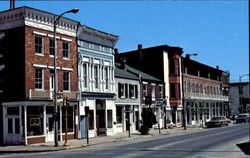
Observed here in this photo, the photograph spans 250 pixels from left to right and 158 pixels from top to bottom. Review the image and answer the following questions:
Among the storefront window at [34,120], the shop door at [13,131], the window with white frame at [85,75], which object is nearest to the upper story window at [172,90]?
the window with white frame at [85,75]

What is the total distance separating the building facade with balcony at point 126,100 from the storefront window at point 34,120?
12.7 m

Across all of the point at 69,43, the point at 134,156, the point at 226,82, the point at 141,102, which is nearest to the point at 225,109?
the point at 226,82

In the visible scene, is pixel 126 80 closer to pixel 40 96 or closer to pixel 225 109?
pixel 40 96

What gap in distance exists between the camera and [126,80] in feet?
146

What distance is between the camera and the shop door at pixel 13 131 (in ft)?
95.1

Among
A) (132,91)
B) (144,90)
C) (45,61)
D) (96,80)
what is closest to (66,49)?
(45,61)

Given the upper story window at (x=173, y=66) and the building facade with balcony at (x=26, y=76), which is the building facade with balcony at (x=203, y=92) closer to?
the upper story window at (x=173, y=66)

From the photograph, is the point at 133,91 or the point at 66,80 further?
the point at 133,91

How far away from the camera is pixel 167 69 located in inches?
2213

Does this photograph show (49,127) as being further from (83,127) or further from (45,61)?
(45,61)

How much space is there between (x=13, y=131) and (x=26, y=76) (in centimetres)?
452

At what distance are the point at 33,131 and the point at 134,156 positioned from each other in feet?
44.8

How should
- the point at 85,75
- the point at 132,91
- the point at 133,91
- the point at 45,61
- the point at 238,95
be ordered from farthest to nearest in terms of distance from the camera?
the point at 238,95
the point at 133,91
the point at 132,91
the point at 85,75
the point at 45,61

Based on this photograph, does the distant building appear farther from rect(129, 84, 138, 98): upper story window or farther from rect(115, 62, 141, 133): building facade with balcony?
rect(129, 84, 138, 98): upper story window
